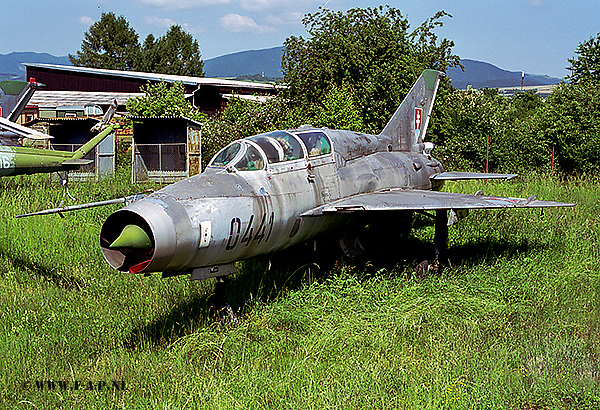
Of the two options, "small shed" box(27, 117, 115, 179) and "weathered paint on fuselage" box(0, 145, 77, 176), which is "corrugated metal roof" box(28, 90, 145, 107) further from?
"weathered paint on fuselage" box(0, 145, 77, 176)

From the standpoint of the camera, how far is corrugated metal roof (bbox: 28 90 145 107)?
3616 cm

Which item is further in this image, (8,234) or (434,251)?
(8,234)

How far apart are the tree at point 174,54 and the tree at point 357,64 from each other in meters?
59.4

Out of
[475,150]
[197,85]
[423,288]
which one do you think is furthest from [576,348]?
[197,85]

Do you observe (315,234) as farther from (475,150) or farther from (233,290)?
(475,150)

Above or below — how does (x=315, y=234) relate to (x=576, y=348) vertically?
above

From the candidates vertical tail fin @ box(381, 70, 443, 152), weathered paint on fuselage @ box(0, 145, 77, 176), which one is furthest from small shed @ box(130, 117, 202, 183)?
vertical tail fin @ box(381, 70, 443, 152)

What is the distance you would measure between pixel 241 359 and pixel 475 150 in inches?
984

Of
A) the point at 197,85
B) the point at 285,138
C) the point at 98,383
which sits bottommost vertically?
the point at 98,383

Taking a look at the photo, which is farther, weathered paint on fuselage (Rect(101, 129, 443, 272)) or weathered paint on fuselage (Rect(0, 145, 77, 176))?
weathered paint on fuselage (Rect(0, 145, 77, 176))

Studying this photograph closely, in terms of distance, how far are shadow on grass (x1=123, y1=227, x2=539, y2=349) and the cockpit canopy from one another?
1.98 m

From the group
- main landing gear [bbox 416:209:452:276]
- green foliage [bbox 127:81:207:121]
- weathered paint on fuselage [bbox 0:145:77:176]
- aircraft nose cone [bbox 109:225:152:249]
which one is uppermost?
green foliage [bbox 127:81:207:121]

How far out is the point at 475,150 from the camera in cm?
2884

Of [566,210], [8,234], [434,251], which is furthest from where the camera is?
[566,210]
